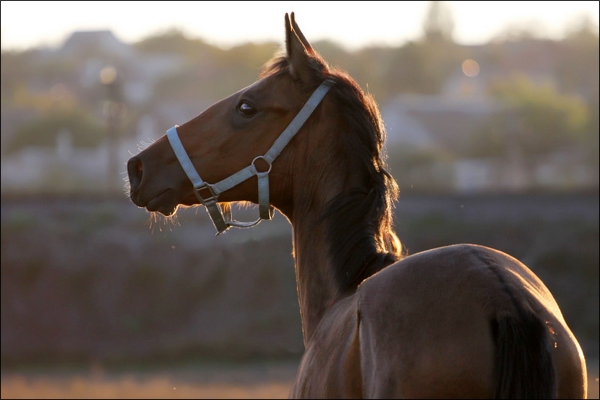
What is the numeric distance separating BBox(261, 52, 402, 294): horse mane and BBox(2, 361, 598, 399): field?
6885mm

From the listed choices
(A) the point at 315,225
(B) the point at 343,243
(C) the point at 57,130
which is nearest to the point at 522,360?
(B) the point at 343,243

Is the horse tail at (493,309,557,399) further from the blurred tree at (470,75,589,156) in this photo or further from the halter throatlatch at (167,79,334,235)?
the blurred tree at (470,75,589,156)

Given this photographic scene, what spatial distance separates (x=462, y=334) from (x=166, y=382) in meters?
10.6

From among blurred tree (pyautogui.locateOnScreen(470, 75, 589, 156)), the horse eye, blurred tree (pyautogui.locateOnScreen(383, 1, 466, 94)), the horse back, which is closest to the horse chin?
the horse eye

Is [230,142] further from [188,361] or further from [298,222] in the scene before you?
[188,361]

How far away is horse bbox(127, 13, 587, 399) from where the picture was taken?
9.52 feet

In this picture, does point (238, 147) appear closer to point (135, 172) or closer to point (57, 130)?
point (135, 172)

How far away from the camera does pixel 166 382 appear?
42.5 feet

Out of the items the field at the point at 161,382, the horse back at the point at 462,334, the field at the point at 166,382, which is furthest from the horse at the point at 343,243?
the field at the point at 161,382

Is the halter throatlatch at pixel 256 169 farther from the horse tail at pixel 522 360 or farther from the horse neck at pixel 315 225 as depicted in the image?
the horse tail at pixel 522 360

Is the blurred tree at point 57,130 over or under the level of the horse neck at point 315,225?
under

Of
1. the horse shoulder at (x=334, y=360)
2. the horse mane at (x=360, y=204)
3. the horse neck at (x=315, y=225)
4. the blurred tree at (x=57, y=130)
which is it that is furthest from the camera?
the blurred tree at (x=57, y=130)

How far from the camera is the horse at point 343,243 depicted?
2900mm

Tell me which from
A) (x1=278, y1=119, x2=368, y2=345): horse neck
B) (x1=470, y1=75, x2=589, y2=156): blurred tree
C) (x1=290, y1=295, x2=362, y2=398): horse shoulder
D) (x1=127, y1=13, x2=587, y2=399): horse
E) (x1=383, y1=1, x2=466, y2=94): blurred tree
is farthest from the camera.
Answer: (x1=383, y1=1, x2=466, y2=94): blurred tree
